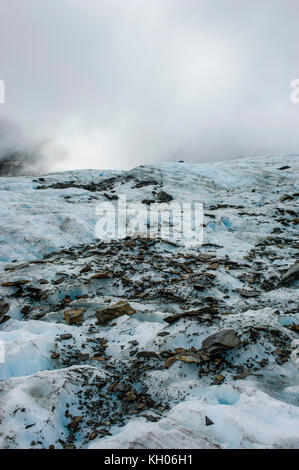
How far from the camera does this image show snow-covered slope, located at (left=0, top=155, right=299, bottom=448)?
2992mm

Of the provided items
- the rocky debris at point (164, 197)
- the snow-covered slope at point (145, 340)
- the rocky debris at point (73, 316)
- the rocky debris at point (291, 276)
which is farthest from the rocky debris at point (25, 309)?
the rocky debris at point (164, 197)

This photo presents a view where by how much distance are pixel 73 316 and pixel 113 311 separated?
842 millimetres

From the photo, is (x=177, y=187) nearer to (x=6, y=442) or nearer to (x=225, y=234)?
(x=225, y=234)

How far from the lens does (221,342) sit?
4355 mm

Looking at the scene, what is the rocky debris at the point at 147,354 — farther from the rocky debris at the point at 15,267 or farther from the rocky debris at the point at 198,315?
the rocky debris at the point at 15,267

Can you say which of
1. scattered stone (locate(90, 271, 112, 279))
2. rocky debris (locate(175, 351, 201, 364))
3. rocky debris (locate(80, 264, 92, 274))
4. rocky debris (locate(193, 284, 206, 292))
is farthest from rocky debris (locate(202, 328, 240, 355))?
rocky debris (locate(80, 264, 92, 274))

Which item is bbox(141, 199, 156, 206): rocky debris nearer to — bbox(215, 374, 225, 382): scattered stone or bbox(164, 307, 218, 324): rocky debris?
bbox(164, 307, 218, 324): rocky debris

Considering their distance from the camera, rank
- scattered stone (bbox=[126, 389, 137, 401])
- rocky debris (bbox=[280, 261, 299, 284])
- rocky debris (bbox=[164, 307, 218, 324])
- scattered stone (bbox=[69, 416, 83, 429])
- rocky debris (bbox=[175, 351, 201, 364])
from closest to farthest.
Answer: scattered stone (bbox=[69, 416, 83, 429]) → scattered stone (bbox=[126, 389, 137, 401]) → rocky debris (bbox=[175, 351, 201, 364]) → rocky debris (bbox=[164, 307, 218, 324]) → rocky debris (bbox=[280, 261, 299, 284])

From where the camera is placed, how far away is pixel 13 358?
407 cm

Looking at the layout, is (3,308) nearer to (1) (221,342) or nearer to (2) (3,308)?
(2) (3,308)

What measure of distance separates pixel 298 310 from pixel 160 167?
2126cm

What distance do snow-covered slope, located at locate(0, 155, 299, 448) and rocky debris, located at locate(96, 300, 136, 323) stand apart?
8 cm
